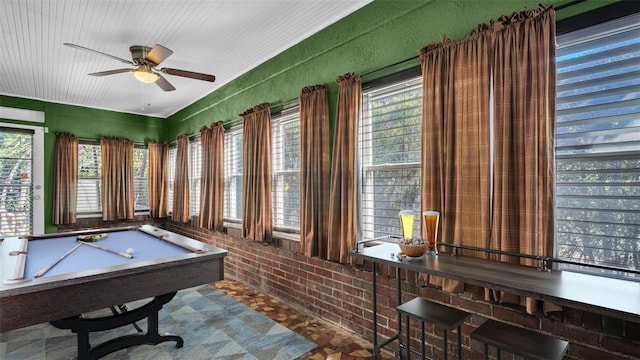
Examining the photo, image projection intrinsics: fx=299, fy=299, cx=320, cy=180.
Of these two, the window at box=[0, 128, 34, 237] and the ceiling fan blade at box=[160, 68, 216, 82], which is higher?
the ceiling fan blade at box=[160, 68, 216, 82]

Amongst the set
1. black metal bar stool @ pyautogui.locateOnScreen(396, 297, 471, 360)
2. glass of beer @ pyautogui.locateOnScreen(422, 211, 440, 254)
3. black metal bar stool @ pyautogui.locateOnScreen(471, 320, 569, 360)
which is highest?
glass of beer @ pyautogui.locateOnScreen(422, 211, 440, 254)

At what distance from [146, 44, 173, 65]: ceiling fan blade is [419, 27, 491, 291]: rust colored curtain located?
227 centimetres

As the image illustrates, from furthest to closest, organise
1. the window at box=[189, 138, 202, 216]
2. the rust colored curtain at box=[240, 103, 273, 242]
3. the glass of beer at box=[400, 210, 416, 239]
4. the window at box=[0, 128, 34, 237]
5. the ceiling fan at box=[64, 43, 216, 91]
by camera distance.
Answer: the window at box=[189, 138, 202, 216] < the window at box=[0, 128, 34, 237] < the rust colored curtain at box=[240, 103, 273, 242] < the ceiling fan at box=[64, 43, 216, 91] < the glass of beer at box=[400, 210, 416, 239]

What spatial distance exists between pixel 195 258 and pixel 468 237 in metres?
1.93

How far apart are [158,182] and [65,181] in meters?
1.55

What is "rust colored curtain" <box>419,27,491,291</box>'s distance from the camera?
74.8 inches

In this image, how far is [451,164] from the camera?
2057 millimetres

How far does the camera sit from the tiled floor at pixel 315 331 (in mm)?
2416

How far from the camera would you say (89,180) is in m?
5.89

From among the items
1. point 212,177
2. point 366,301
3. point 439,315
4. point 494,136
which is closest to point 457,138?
point 494,136

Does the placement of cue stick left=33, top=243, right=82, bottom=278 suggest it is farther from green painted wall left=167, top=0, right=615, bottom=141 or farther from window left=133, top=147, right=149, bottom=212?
window left=133, top=147, right=149, bottom=212

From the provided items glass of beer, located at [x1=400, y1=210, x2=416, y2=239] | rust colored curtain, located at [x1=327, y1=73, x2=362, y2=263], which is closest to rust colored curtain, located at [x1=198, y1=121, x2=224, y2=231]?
rust colored curtain, located at [x1=327, y1=73, x2=362, y2=263]

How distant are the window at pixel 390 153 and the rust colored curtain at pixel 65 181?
5.73m

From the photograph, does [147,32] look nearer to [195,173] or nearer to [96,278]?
[96,278]
